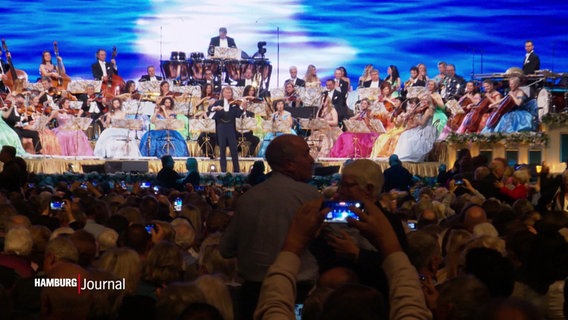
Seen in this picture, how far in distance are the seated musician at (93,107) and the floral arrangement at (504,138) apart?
7971mm

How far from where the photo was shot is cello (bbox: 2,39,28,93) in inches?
942

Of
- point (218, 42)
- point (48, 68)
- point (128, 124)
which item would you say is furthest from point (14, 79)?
point (218, 42)

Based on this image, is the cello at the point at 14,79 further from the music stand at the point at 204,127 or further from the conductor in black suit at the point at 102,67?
the music stand at the point at 204,127

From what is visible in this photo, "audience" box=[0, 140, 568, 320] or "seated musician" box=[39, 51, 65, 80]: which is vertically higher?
"seated musician" box=[39, 51, 65, 80]

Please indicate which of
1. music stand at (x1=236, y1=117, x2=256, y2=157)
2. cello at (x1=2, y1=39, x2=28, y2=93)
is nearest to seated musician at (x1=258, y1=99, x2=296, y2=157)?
music stand at (x1=236, y1=117, x2=256, y2=157)

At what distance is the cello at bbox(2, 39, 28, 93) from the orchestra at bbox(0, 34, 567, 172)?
3cm

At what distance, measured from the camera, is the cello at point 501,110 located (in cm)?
2242

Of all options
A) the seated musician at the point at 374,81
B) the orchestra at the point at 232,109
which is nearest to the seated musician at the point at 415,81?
the orchestra at the point at 232,109

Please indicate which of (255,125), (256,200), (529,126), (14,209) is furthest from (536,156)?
(256,200)

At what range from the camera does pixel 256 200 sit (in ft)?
14.6

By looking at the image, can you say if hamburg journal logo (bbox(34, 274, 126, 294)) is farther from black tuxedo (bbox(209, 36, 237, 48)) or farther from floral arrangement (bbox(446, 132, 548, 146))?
black tuxedo (bbox(209, 36, 237, 48))

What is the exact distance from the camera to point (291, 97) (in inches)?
966

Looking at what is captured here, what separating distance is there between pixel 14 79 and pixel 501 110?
11.2 metres

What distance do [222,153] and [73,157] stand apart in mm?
3187
